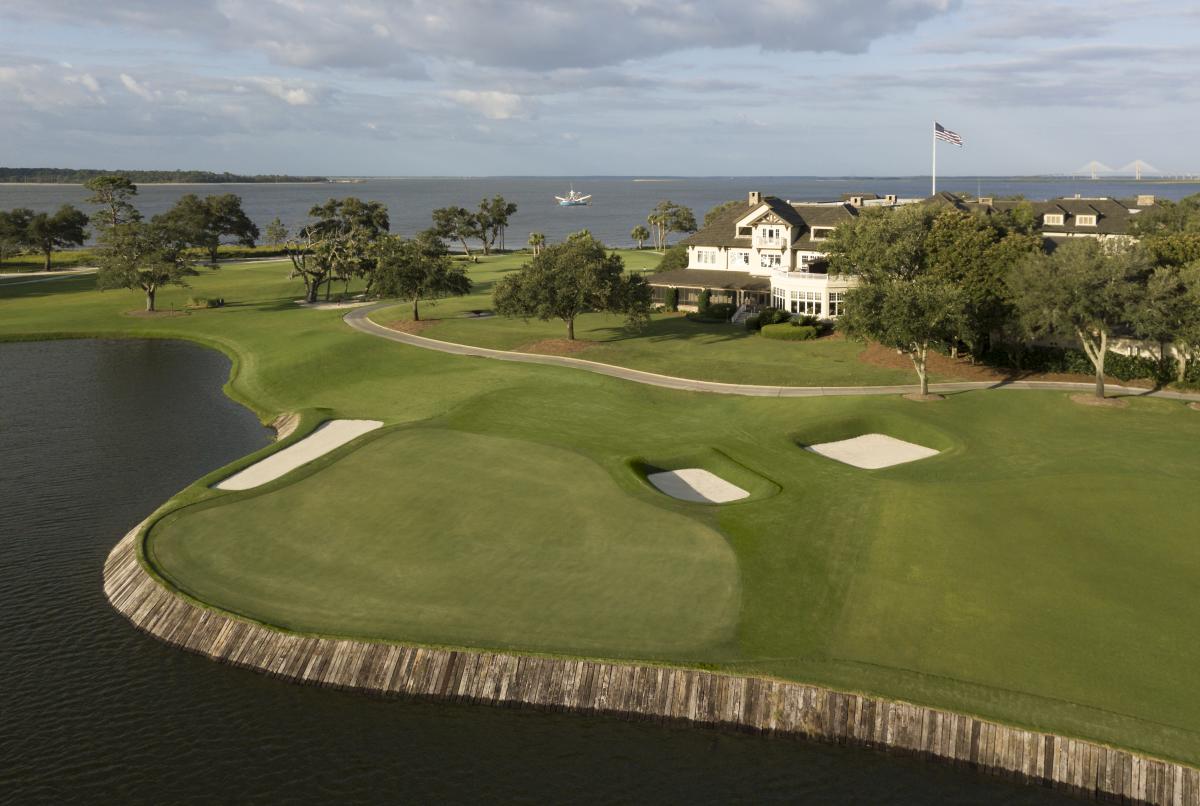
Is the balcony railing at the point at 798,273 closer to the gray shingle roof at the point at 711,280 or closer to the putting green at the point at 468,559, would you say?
the gray shingle roof at the point at 711,280

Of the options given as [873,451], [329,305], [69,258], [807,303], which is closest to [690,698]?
[873,451]

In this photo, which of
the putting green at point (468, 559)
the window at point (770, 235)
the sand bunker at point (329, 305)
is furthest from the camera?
the sand bunker at point (329, 305)

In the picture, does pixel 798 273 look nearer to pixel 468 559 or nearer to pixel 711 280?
pixel 711 280

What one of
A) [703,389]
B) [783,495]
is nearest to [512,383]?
[703,389]

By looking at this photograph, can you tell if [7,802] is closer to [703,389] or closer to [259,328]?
[703,389]

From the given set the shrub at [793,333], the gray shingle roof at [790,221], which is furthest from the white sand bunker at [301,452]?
the gray shingle roof at [790,221]

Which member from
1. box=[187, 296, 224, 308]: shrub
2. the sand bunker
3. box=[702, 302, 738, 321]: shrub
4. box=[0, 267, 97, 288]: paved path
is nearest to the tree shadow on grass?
box=[702, 302, 738, 321]: shrub
